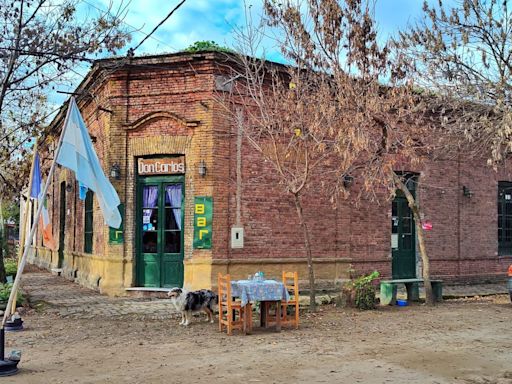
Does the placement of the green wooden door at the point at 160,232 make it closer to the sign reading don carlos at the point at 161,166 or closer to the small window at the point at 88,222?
the sign reading don carlos at the point at 161,166

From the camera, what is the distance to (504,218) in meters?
19.1

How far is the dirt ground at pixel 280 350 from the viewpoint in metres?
6.73

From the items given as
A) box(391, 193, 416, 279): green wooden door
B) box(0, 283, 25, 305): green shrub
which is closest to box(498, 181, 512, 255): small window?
box(391, 193, 416, 279): green wooden door

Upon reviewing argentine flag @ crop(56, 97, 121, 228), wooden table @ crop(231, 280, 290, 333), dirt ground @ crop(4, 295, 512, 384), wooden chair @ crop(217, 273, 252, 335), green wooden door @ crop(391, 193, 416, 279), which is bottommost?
dirt ground @ crop(4, 295, 512, 384)

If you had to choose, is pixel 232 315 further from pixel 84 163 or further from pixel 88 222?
pixel 88 222

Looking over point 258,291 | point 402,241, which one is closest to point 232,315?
point 258,291

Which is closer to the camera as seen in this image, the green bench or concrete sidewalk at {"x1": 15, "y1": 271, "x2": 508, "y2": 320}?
concrete sidewalk at {"x1": 15, "y1": 271, "x2": 508, "y2": 320}

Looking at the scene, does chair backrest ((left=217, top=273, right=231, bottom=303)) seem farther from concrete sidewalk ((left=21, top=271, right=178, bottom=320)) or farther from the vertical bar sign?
the vertical bar sign

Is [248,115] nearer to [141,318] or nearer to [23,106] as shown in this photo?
[141,318]

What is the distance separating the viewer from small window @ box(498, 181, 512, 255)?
Answer: 1895 centimetres

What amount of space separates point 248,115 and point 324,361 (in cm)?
771

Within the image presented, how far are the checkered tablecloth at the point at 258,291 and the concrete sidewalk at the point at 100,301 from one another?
2184 millimetres

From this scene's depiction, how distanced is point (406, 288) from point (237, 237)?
14.0 feet

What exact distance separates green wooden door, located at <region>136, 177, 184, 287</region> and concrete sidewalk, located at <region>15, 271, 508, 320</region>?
0.76 m
